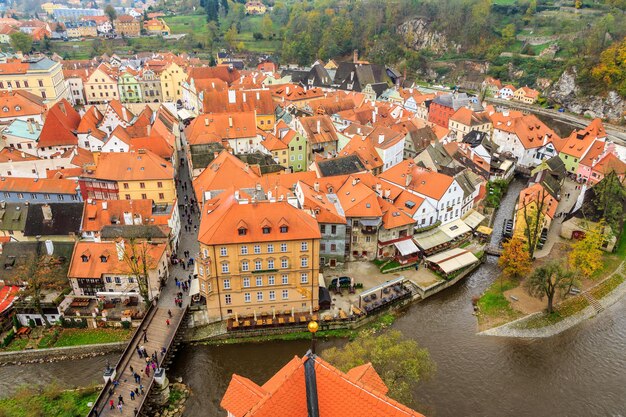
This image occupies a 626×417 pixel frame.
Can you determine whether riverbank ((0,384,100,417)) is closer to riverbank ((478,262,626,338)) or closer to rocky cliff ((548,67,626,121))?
riverbank ((478,262,626,338))

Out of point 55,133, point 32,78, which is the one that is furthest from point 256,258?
point 32,78

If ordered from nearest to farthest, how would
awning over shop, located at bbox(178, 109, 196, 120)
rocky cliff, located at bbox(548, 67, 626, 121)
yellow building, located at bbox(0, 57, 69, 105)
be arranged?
yellow building, located at bbox(0, 57, 69, 105) → awning over shop, located at bbox(178, 109, 196, 120) → rocky cliff, located at bbox(548, 67, 626, 121)

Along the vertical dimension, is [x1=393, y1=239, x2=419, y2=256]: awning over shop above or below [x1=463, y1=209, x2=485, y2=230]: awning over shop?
above

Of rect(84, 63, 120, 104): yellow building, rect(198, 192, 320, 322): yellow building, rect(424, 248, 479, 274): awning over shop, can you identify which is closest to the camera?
rect(198, 192, 320, 322): yellow building

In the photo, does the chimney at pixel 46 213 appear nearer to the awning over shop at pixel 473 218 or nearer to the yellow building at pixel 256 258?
the yellow building at pixel 256 258

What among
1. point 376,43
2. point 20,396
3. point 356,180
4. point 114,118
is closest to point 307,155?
point 356,180

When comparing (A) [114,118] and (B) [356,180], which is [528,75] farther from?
(A) [114,118]

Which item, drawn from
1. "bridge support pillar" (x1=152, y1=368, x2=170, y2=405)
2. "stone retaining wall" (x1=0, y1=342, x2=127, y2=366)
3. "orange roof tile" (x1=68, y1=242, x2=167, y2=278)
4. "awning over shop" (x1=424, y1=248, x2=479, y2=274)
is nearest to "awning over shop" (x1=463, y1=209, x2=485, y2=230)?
"awning over shop" (x1=424, y1=248, x2=479, y2=274)
